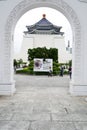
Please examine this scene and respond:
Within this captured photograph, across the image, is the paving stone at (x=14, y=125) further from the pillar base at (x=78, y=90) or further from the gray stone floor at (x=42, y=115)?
the pillar base at (x=78, y=90)

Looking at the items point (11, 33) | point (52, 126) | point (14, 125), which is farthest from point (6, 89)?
point (52, 126)

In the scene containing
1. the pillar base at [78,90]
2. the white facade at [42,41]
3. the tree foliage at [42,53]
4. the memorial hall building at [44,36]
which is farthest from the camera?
the white facade at [42,41]

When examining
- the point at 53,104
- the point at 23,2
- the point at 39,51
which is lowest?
the point at 53,104

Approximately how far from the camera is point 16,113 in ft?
17.3

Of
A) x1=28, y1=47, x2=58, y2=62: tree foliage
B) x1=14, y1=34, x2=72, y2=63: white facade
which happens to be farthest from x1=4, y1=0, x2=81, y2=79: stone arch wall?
x1=14, y1=34, x2=72, y2=63: white facade

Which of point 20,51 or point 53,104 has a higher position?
point 20,51

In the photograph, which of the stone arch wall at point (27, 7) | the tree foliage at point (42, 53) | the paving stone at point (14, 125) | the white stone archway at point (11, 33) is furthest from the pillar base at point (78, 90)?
the tree foliage at point (42, 53)

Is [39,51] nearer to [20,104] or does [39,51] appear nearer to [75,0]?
[75,0]

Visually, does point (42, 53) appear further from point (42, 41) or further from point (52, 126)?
point (42, 41)

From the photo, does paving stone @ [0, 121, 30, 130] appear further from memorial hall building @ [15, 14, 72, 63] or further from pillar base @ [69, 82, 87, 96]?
memorial hall building @ [15, 14, 72, 63]

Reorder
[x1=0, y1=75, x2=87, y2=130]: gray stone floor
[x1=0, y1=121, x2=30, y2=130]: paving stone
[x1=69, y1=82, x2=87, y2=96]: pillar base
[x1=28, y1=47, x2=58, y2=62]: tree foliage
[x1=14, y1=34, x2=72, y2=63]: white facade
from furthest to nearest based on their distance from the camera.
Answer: [x1=14, y1=34, x2=72, y2=63]: white facade
[x1=28, y1=47, x2=58, y2=62]: tree foliage
[x1=69, y1=82, x2=87, y2=96]: pillar base
[x1=0, y1=75, x2=87, y2=130]: gray stone floor
[x1=0, y1=121, x2=30, y2=130]: paving stone

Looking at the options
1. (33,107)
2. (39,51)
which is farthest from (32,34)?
(33,107)

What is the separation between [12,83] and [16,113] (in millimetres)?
3000

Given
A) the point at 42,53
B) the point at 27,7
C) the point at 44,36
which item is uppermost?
the point at 44,36
